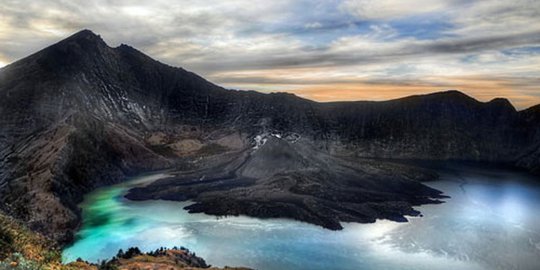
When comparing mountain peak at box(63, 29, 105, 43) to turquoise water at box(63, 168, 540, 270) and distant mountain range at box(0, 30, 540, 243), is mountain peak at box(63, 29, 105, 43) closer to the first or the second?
distant mountain range at box(0, 30, 540, 243)

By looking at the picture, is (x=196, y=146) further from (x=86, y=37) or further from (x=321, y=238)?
(x=321, y=238)

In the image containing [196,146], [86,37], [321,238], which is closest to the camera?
[321,238]

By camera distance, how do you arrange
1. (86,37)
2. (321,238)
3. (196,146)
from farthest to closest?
1. (86,37)
2. (196,146)
3. (321,238)

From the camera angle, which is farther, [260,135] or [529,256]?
[260,135]

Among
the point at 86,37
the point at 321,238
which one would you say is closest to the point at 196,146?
the point at 86,37

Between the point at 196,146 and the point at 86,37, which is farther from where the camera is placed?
the point at 86,37

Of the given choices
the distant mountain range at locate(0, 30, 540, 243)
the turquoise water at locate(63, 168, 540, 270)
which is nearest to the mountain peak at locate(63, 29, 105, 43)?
the distant mountain range at locate(0, 30, 540, 243)

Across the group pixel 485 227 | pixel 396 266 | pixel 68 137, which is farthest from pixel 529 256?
pixel 68 137

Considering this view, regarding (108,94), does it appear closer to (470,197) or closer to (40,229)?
(40,229)
